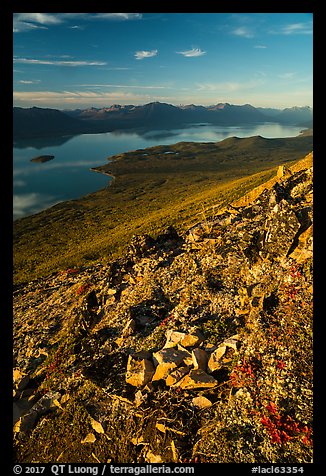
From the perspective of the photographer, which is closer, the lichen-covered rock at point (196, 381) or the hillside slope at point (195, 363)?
the hillside slope at point (195, 363)

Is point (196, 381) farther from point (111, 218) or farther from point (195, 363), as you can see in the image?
point (111, 218)

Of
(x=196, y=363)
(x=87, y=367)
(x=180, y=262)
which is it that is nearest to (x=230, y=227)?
(x=180, y=262)
